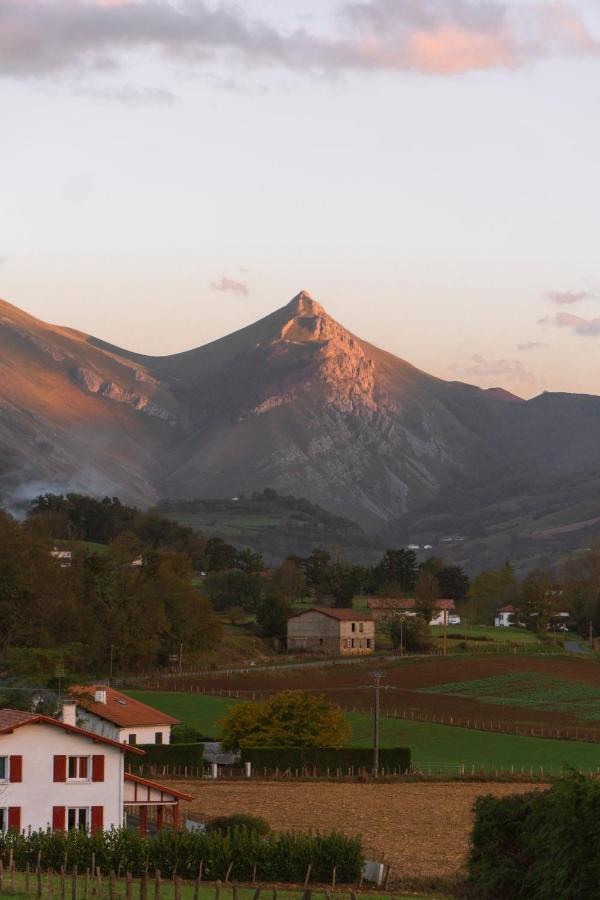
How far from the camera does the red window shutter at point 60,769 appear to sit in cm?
5950

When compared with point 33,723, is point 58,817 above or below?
below

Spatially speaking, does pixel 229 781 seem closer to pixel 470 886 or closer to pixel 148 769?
pixel 148 769

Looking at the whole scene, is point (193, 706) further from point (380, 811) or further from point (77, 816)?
point (77, 816)

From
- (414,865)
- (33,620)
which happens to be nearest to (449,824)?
(414,865)

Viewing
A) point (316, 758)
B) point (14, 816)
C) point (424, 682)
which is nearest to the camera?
point (14, 816)

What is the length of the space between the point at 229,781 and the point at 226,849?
1439 inches

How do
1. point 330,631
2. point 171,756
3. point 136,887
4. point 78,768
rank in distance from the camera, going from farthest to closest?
point 330,631 < point 171,756 < point 78,768 < point 136,887

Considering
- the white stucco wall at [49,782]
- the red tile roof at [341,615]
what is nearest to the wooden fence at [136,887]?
the white stucco wall at [49,782]

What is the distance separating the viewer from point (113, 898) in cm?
3872

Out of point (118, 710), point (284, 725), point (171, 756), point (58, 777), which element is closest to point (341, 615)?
point (284, 725)

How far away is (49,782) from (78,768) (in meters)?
1.26

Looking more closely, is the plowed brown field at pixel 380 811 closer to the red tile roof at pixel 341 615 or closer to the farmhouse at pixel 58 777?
the farmhouse at pixel 58 777

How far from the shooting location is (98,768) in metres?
60.4

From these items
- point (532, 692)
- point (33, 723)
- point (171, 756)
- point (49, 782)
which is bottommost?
point (171, 756)
